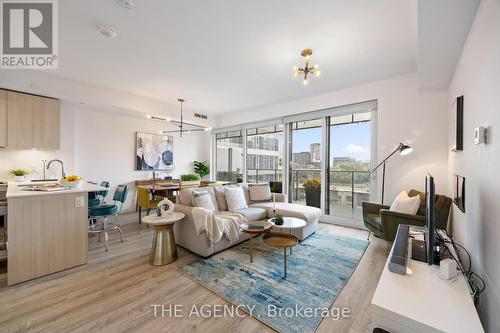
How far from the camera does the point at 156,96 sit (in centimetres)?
496

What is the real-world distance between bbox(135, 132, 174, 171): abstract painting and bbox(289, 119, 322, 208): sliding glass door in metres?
3.68

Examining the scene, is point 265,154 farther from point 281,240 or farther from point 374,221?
point 281,240

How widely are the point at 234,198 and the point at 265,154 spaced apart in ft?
8.92

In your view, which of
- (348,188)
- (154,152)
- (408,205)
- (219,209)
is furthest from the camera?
(154,152)

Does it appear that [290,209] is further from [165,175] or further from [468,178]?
[165,175]

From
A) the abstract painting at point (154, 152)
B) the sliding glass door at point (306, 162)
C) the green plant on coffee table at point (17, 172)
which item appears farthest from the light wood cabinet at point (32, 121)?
the sliding glass door at point (306, 162)

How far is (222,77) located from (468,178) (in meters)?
3.73

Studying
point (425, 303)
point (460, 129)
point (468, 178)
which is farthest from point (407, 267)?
point (460, 129)

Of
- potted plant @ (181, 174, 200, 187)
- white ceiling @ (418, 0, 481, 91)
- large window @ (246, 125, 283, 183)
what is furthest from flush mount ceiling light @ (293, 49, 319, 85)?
potted plant @ (181, 174, 200, 187)

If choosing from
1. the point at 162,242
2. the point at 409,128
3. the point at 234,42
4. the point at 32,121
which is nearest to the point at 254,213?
the point at 162,242

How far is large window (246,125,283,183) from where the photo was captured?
18.6 feet

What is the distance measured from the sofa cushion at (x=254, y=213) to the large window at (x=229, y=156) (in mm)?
2873

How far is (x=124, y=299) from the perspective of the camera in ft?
6.37

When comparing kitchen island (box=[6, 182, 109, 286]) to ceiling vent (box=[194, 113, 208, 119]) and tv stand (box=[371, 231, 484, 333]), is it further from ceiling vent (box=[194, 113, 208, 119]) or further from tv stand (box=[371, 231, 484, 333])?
ceiling vent (box=[194, 113, 208, 119])
